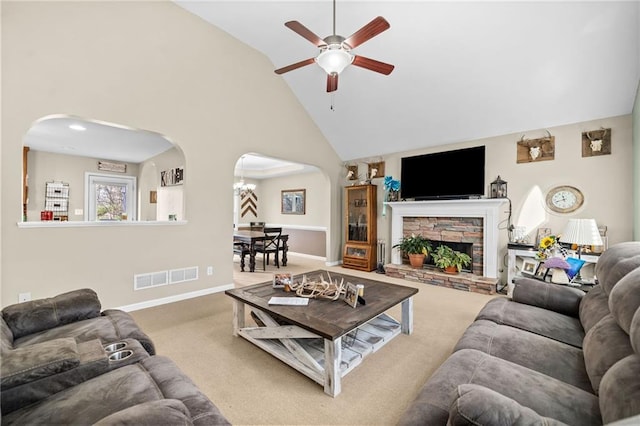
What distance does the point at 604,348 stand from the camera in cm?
125

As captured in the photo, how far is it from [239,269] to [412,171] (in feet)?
13.2

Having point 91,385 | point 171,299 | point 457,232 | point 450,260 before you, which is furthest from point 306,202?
point 91,385

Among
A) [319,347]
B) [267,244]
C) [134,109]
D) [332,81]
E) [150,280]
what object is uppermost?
[332,81]

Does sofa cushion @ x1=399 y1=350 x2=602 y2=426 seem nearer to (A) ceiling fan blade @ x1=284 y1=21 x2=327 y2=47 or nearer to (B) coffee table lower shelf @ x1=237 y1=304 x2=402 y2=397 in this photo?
(B) coffee table lower shelf @ x1=237 y1=304 x2=402 y2=397

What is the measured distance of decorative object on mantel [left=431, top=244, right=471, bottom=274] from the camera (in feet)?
15.3

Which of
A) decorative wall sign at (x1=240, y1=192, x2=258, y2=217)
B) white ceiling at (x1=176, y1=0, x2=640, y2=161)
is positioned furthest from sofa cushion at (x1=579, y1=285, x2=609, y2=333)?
decorative wall sign at (x1=240, y1=192, x2=258, y2=217)

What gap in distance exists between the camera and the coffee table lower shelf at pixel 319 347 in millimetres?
1815

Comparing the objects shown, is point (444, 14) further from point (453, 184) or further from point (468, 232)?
point (468, 232)

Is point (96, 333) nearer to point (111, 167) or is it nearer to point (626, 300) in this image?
point (626, 300)

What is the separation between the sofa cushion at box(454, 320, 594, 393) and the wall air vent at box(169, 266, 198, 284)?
11.4ft

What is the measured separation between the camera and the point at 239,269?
18.8ft

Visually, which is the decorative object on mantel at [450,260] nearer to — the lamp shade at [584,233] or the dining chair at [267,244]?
the lamp shade at [584,233]

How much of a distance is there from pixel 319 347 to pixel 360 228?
3961 mm

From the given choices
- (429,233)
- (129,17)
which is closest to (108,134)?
(129,17)
